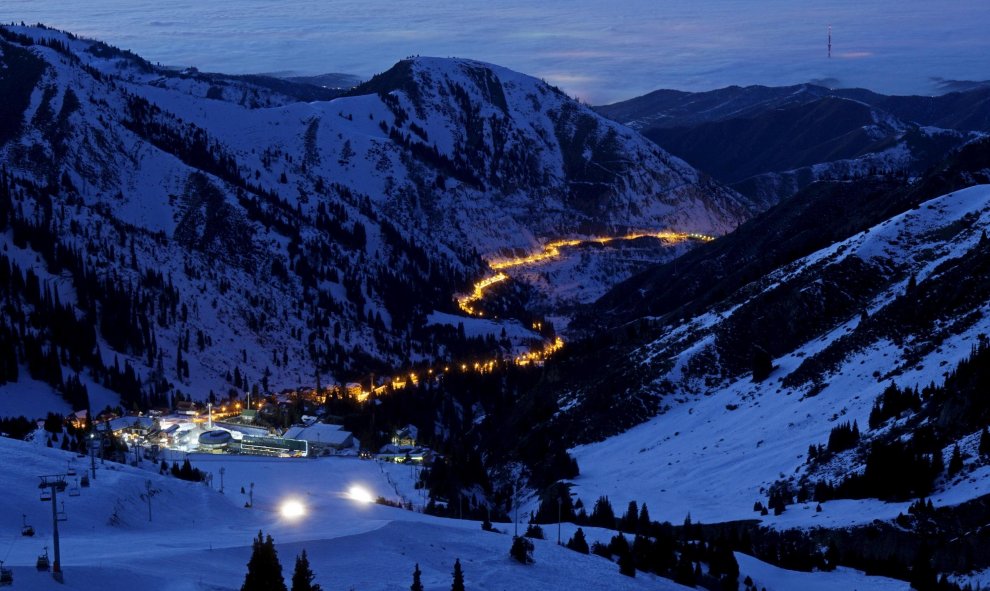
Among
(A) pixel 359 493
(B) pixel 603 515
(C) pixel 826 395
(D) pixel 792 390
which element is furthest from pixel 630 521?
(D) pixel 792 390

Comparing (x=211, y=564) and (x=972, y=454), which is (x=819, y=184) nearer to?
(x=972, y=454)

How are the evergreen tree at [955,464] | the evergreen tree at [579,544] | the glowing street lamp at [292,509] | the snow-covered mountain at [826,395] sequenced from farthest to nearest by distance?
1. the snow-covered mountain at [826,395]
2. the evergreen tree at [955,464]
3. the glowing street lamp at [292,509]
4. the evergreen tree at [579,544]

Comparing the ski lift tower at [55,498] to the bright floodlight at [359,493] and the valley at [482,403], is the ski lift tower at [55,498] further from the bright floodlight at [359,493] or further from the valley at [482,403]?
the bright floodlight at [359,493]

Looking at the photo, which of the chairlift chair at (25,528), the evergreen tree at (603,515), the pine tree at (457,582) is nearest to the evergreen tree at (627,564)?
the pine tree at (457,582)

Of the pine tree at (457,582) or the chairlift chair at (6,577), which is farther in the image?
the pine tree at (457,582)

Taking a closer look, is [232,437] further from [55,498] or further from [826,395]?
[55,498]
